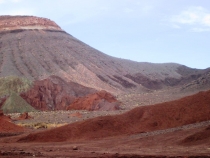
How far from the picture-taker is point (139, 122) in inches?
1061

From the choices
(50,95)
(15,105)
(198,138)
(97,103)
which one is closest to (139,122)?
(198,138)

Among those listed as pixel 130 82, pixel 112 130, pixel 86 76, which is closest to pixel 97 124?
pixel 112 130

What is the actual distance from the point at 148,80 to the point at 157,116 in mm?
74127

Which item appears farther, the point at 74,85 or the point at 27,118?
the point at 74,85

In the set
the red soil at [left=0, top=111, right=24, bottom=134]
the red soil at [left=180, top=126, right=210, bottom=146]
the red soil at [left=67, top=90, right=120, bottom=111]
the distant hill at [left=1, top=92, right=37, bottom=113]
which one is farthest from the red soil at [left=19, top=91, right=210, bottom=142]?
the distant hill at [left=1, top=92, right=37, bottom=113]

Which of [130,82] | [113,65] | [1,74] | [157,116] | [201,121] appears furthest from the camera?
[113,65]

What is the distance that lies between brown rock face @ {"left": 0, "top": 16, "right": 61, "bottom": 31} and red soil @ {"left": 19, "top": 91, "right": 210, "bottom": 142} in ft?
231

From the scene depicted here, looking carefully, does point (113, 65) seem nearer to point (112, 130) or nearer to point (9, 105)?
point (9, 105)

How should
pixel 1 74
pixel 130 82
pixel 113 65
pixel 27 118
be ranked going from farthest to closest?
pixel 113 65, pixel 130 82, pixel 1 74, pixel 27 118

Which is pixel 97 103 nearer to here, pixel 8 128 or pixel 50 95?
pixel 50 95

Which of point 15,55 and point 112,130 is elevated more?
point 15,55

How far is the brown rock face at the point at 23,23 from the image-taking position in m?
93.8

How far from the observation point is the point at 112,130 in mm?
26062

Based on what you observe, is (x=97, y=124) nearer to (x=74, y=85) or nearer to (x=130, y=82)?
(x=74, y=85)
